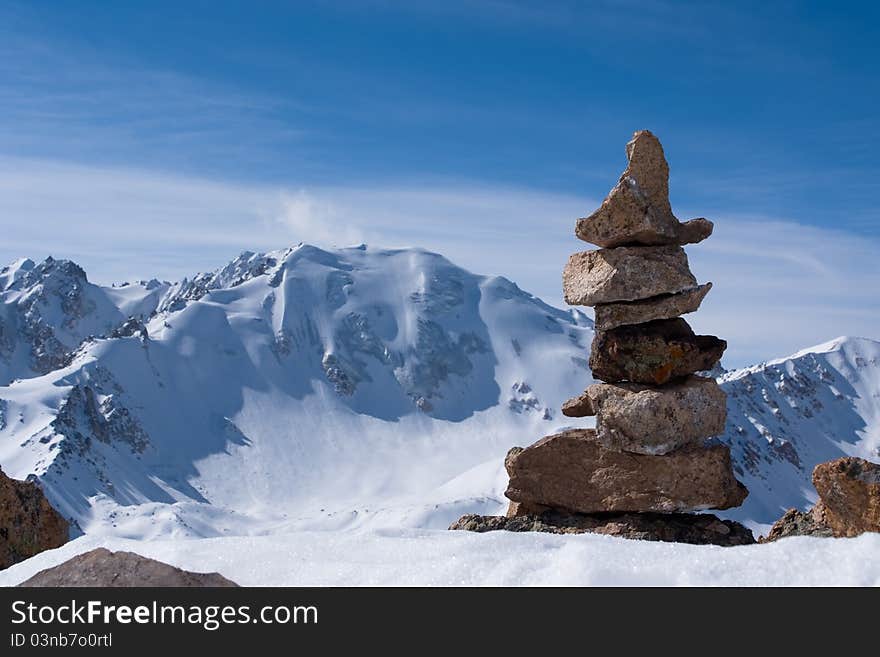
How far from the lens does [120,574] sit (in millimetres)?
10734

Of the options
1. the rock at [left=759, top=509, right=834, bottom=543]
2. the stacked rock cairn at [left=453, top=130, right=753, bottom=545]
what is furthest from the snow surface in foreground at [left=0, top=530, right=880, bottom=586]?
the stacked rock cairn at [left=453, top=130, right=753, bottom=545]

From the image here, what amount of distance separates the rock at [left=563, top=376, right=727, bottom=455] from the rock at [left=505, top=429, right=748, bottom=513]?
29 cm

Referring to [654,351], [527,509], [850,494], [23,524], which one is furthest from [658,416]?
[23,524]

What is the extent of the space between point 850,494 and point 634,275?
24.3ft

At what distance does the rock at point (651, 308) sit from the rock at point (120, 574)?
40.8ft

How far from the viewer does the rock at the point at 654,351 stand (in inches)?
826

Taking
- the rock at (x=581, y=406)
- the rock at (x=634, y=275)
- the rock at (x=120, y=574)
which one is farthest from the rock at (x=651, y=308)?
the rock at (x=120, y=574)

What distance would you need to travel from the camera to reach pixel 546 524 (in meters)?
21.0

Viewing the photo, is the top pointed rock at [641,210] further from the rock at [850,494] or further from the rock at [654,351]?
the rock at [850,494]

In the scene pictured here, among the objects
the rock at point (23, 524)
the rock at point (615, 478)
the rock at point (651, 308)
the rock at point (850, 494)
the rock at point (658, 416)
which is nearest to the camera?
the rock at point (850, 494)

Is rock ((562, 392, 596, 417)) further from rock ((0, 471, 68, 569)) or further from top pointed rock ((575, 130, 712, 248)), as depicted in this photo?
rock ((0, 471, 68, 569))

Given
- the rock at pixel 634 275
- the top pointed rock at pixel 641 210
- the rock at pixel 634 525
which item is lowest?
the rock at pixel 634 525

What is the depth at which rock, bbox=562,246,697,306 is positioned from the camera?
20703mm
